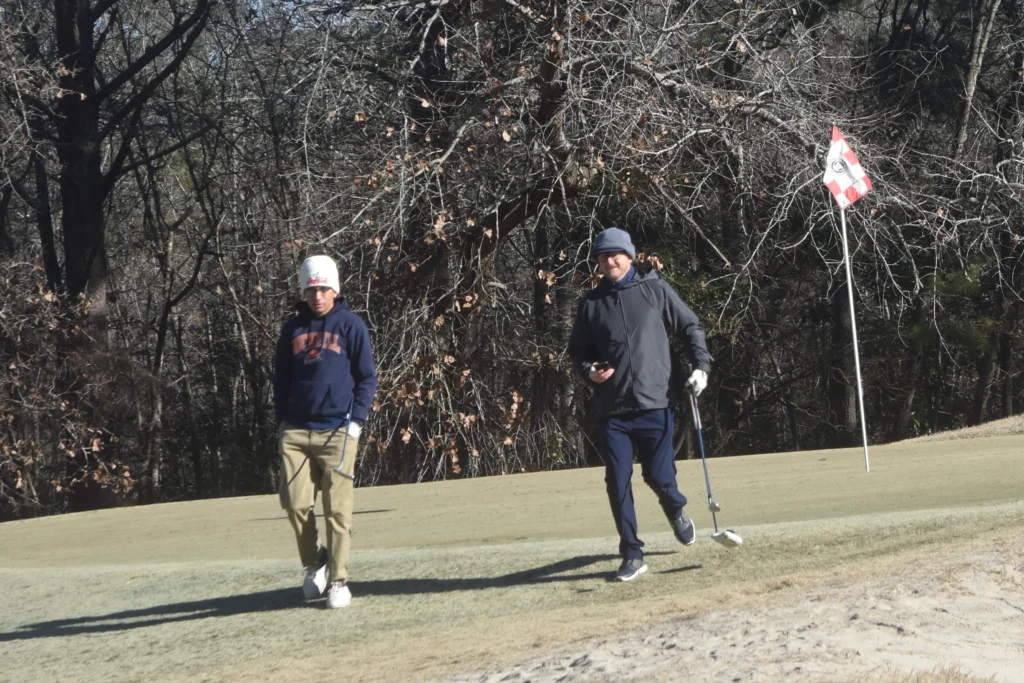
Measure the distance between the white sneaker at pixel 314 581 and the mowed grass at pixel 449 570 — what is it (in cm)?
12

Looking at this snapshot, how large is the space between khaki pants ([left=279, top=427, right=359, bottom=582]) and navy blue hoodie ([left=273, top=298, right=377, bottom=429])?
9cm

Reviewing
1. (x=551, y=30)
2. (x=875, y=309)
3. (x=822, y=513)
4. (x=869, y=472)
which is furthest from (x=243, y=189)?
(x=822, y=513)

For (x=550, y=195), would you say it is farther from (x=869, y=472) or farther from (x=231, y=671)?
(x=231, y=671)

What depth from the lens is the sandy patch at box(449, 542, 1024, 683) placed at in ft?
16.5

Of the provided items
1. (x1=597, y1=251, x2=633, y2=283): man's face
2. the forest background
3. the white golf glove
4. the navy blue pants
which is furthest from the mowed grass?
the forest background

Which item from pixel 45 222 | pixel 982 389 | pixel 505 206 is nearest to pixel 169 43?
pixel 45 222

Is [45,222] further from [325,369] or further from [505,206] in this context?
[325,369]

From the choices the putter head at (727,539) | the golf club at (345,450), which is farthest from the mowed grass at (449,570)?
the golf club at (345,450)

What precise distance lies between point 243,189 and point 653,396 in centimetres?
1863

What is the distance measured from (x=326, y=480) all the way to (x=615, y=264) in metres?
2.02

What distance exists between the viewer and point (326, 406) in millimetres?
7613

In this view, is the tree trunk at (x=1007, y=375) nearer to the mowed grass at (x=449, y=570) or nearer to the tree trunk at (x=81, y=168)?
the mowed grass at (x=449, y=570)

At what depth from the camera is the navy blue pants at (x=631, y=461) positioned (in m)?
7.46

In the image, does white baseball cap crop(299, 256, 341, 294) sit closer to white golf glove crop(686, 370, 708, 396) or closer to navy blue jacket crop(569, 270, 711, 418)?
navy blue jacket crop(569, 270, 711, 418)
